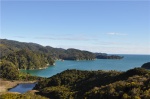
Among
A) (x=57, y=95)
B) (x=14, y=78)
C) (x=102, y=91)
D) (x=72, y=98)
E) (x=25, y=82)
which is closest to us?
(x=102, y=91)

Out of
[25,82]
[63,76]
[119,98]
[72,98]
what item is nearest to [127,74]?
[72,98]

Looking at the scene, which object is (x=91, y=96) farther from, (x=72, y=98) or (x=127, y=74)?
(x=127, y=74)

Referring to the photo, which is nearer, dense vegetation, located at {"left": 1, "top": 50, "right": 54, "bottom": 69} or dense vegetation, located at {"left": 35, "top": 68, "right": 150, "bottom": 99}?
dense vegetation, located at {"left": 35, "top": 68, "right": 150, "bottom": 99}

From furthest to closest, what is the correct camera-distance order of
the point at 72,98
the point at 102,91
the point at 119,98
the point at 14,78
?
the point at 14,78, the point at 72,98, the point at 102,91, the point at 119,98

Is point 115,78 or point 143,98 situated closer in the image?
point 143,98

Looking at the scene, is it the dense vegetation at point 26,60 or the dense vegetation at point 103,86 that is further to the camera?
the dense vegetation at point 26,60

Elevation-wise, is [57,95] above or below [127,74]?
below

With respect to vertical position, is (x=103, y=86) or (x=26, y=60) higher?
(x=26, y=60)

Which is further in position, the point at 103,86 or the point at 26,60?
the point at 26,60
